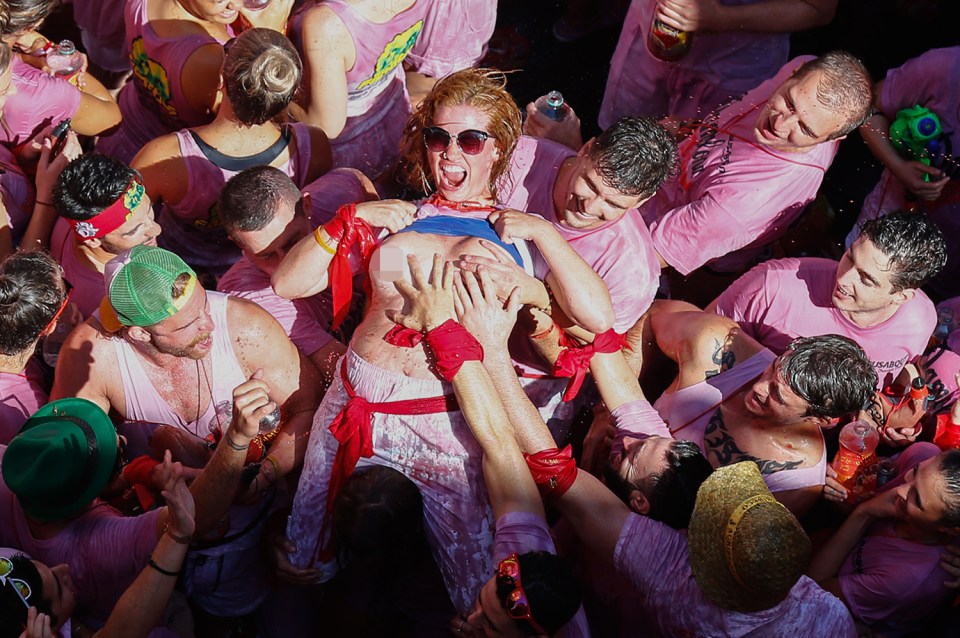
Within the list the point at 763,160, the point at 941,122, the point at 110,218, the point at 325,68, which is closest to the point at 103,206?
the point at 110,218

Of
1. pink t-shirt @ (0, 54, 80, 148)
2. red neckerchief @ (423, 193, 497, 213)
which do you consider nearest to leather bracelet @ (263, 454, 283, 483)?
red neckerchief @ (423, 193, 497, 213)

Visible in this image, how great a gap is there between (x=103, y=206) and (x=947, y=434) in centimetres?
315

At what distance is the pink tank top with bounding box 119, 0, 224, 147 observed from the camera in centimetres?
387

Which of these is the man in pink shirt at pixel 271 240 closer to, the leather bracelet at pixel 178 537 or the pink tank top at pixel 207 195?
the pink tank top at pixel 207 195

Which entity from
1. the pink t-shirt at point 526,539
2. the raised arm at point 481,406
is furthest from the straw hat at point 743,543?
the raised arm at point 481,406

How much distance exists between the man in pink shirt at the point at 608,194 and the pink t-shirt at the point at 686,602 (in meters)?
0.95

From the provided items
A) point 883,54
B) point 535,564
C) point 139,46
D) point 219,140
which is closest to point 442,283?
point 535,564

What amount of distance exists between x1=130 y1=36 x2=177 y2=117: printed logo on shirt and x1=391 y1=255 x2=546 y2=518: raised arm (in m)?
1.74

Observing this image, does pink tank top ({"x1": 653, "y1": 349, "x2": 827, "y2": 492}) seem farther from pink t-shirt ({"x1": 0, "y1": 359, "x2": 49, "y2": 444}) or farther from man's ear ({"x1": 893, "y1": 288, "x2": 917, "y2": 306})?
pink t-shirt ({"x1": 0, "y1": 359, "x2": 49, "y2": 444})

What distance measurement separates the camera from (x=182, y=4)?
4.03 m

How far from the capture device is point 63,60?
162 inches

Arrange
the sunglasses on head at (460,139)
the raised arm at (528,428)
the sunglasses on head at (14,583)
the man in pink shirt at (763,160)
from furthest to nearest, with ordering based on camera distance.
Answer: the man in pink shirt at (763,160)
the sunglasses on head at (460,139)
the raised arm at (528,428)
the sunglasses on head at (14,583)

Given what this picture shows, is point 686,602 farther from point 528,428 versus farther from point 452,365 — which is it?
point 452,365

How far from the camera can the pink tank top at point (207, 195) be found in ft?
12.2
